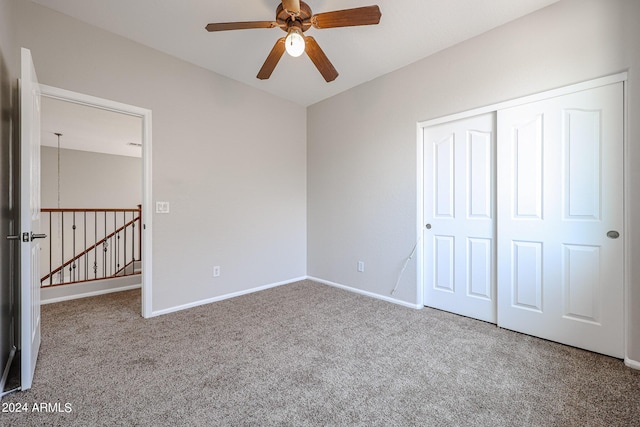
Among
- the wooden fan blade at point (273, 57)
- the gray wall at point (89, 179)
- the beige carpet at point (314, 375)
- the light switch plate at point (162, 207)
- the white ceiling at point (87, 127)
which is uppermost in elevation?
the white ceiling at point (87, 127)

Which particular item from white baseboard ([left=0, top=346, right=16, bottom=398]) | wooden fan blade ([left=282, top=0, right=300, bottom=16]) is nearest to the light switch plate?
white baseboard ([left=0, top=346, right=16, bottom=398])

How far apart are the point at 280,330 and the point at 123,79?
2.76 metres

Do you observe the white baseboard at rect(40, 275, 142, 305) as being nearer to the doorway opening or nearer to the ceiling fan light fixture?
the doorway opening

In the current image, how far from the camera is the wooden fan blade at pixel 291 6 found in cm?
173

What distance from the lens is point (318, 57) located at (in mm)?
2139

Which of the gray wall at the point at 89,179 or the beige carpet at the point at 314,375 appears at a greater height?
the gray wall at the point at 89,179

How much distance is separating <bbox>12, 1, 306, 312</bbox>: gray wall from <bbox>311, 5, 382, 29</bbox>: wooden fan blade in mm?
1833

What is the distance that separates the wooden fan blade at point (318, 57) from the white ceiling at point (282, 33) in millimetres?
384

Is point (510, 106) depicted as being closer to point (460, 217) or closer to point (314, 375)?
point (460, 217)

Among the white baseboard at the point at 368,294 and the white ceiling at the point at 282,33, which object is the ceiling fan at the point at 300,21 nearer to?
the white ceiling at the point at 282,33

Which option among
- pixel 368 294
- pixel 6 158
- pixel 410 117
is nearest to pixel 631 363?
pixel 368 294

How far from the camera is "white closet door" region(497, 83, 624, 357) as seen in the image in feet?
6.41

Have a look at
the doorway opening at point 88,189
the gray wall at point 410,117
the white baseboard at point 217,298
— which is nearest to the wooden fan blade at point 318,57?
A: the gray wall at point 410,117

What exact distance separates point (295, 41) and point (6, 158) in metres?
2.08
